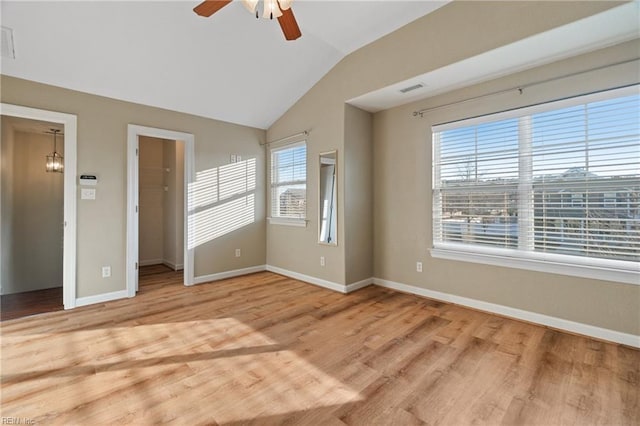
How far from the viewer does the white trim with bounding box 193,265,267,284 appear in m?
4.45

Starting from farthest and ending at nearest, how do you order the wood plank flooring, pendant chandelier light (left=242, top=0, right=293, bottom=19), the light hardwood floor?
the wood plank flooring, pendant chandelier light (left=242, top=0, right=293, bottom=19), the light hardwood floor

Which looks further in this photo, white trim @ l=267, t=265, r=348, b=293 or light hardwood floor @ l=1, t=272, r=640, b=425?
white trim @ l=267, t=265, r=348, b=293

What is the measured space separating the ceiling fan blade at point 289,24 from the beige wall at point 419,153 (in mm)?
1375

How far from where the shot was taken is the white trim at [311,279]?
399 cm

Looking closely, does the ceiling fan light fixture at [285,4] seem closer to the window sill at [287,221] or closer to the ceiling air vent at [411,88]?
the ceiling air vent at [411,88]

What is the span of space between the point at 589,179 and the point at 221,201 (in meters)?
4.61

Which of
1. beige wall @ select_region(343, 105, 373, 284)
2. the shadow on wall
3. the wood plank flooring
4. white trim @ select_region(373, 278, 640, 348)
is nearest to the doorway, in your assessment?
the shadow on wall

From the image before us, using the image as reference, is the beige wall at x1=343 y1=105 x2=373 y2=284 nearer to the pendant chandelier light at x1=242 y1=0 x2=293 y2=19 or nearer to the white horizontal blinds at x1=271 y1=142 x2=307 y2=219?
the white horizontal blinds at x1=271 y1=142 x2=307 y2=219

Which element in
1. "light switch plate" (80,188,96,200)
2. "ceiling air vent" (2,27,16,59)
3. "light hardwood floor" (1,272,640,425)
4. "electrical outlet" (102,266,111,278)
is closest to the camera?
"light hardwood floor" (1,272,640,425)

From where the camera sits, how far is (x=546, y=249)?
2.90 metres

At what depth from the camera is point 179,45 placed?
3221mm

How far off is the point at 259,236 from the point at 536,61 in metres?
4.45

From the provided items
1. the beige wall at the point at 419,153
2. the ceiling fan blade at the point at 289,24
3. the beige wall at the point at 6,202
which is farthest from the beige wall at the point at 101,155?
the ceiling fan blade at the point at 289,24

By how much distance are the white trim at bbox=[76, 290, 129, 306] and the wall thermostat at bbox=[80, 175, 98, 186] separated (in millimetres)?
1392
